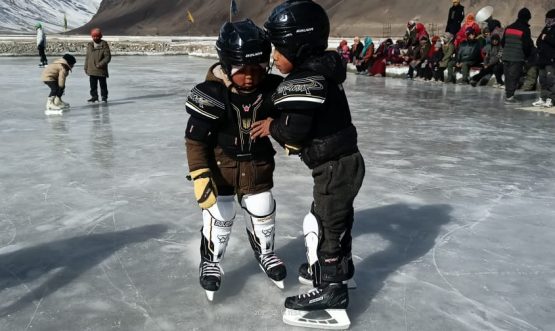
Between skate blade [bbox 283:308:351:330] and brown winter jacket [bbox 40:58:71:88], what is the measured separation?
742cm

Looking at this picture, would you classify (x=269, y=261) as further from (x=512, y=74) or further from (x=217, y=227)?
(x=512, y=74)

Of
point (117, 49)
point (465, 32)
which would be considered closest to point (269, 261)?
point (465, 32)

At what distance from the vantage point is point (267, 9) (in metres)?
84.2

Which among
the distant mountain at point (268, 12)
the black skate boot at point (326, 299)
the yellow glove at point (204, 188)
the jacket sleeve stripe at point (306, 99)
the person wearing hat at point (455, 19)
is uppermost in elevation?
the distant mountain at point (268, 12)

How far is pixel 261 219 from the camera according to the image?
2723 millimetres

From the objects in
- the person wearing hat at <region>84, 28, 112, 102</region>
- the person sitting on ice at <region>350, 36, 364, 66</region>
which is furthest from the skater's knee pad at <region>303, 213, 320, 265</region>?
the person sitting on ice at <region>350, 36, 364, 66</region>

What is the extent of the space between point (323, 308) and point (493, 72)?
1160cm

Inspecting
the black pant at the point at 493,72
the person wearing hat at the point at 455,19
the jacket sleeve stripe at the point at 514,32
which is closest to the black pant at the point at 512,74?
the jacket sleeve stripe at the point at 514,32

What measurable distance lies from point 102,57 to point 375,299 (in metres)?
8.33

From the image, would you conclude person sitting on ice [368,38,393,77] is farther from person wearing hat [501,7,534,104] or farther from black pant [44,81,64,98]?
black pant [44,81,64,98]

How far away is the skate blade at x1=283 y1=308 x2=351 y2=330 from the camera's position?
7.96ft

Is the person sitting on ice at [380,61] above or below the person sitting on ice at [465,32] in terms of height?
below

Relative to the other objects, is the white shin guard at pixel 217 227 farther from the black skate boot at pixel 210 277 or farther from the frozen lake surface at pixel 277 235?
the frozen lake surface at pixel 277 235

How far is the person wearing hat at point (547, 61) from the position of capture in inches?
343
